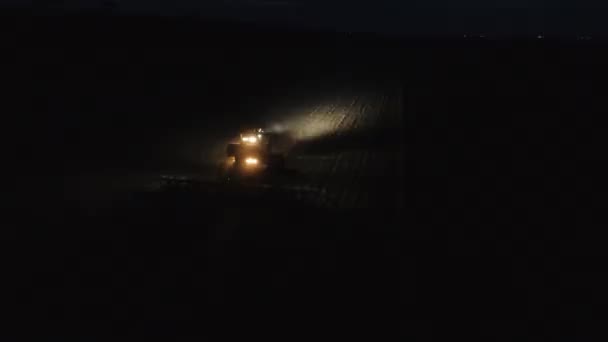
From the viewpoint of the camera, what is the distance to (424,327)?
2.96 m

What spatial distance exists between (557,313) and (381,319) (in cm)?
91

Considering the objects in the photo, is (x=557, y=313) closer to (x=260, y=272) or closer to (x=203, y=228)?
(x=260, y=272)

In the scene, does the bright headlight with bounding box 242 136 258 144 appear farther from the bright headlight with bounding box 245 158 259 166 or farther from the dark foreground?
the dark foreground

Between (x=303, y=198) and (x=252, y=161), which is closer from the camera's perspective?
(x=303, y=198)

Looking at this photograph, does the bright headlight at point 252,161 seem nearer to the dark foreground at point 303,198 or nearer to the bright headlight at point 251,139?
the bright headlight at point 251,139

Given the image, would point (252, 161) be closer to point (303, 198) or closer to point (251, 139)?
point (251, 139)

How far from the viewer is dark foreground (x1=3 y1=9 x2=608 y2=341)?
309 centimetres

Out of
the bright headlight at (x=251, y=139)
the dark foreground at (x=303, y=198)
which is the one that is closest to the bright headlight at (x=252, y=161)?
the bright headlight at (x=251, y=139)

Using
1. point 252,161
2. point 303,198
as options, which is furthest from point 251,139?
point 303,198

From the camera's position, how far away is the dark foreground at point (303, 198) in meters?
3.09

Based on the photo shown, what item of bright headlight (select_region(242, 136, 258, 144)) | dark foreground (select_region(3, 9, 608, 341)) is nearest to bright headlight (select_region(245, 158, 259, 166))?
bright headlight (select_region(242, 136, 258, 144))

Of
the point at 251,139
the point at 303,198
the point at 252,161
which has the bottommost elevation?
the point at 303,198

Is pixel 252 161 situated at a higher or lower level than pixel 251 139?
lower

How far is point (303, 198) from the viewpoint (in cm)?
463
